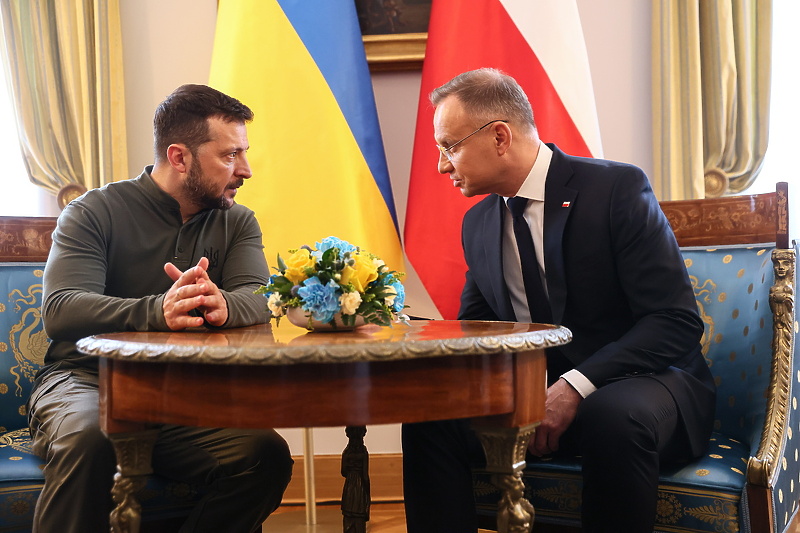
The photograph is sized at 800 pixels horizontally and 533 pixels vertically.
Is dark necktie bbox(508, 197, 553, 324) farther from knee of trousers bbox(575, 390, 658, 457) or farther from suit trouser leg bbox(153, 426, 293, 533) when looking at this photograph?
suit trouser leg bbox(153, 426, 293, 533)

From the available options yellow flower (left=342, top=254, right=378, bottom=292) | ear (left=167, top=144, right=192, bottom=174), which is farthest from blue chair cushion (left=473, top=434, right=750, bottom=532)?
ear (left=167, top=144, right=192, bottom=174)

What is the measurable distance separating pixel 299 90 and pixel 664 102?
154cm

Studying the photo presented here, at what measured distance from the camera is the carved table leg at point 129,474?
1452 mm

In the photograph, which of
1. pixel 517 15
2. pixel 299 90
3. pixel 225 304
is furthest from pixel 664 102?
pixel 225 304

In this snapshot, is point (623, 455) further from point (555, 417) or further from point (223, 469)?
point (223, 469)

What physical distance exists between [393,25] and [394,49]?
0.37 ft

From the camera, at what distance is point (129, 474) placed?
4.87 ft

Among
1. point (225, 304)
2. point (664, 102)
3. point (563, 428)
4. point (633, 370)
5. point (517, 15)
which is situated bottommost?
point (563, 428)

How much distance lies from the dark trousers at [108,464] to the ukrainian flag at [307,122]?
1.00 metres

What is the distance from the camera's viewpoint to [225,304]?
1805 mm

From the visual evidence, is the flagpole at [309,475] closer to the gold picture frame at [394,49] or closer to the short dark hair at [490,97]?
the short dark hair at [490,97]

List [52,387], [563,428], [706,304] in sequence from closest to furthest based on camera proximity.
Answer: [563,428] → [52,387] → [706,304]

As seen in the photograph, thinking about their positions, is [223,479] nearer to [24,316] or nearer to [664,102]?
[24,316]

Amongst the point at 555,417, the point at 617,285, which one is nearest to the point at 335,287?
the point at 555,417
